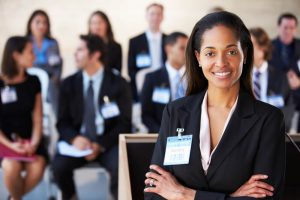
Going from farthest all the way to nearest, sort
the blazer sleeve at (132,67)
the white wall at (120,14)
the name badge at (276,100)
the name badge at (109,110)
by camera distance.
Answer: the white wall at (120,14) < the blazer sleeve at (132,67) < the name badge at (276,100) < the name badge at (109,110)

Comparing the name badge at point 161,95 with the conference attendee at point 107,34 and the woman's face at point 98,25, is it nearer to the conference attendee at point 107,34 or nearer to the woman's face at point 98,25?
the conference attendee at point 107,34

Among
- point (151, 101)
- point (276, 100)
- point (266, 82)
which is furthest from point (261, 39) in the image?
point (151, 101)

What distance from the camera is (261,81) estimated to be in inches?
196

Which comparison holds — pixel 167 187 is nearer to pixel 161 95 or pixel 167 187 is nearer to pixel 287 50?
pixel 161 95

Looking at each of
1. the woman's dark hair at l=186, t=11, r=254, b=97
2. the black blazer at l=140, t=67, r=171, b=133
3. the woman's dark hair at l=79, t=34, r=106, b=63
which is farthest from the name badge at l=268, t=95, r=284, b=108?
the woman's dark hair at l=186, t=11, r=254, b=97

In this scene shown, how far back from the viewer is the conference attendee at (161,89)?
478 centimetres

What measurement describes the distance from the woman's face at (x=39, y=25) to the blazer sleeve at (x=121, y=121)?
198 centimetres

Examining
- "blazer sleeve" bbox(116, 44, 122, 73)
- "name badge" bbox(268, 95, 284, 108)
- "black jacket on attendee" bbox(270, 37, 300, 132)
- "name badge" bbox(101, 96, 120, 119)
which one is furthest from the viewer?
"blazer sleeve" bbox(116, 44, 122, 73)

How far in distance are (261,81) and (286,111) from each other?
0.36 meters

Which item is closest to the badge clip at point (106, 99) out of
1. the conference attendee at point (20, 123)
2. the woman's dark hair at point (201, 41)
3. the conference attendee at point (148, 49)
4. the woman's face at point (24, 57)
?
the conference attendee at point (20, 123)

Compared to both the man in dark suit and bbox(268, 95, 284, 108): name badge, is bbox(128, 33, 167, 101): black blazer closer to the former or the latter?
the man in dark suit

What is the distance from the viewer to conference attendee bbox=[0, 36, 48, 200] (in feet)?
14.4

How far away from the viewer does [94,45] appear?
477cm

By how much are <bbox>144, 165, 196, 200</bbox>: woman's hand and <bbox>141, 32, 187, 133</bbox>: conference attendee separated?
2682mm
